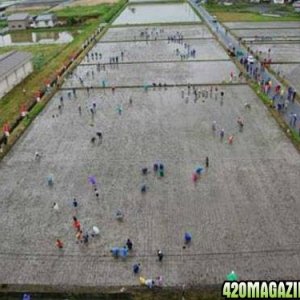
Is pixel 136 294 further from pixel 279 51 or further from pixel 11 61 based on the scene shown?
pixel 279 51

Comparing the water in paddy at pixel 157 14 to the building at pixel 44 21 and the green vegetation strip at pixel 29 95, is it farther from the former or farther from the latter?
the green vegetation strip at pixel 29 95

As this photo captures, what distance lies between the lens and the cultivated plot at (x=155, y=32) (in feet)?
143

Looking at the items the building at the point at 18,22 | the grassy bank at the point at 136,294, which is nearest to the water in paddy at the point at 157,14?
the building at the point at 18,22

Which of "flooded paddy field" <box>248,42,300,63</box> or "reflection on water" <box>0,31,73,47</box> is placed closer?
"flooded paddy field" <box>248,42,300,63</box>

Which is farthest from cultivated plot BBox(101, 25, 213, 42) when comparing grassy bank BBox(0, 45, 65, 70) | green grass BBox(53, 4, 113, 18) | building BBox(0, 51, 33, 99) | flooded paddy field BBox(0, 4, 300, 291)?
flooded paddy field BBox(0, 4, 300, 291)

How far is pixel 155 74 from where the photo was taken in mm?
30906

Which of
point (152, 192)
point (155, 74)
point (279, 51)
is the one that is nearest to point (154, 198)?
point (152, 192)

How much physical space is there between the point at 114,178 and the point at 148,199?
84.9 inches

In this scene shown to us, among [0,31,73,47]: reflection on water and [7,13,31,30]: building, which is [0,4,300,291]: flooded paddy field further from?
[7,13,31,30]: building

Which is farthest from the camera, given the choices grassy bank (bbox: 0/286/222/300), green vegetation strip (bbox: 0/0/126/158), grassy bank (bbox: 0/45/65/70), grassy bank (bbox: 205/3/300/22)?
Answer: grassy bank (bbox: 205/3/300/22)

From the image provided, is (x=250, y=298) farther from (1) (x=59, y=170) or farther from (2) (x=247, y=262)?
(1) (x=59, y=170)

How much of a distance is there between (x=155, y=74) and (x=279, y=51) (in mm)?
11916

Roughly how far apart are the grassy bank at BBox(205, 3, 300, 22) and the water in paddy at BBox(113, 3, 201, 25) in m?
3.46

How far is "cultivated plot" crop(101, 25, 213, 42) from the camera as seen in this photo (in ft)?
143
